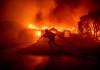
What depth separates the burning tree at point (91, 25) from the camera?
39781 mm

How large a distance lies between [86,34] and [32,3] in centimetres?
3993

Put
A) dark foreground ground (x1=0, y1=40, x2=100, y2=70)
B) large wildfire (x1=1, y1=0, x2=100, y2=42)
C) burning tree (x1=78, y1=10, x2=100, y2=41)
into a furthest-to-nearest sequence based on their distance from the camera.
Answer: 1. large wildfire (x1=1, y1=0, x2=100, y2=42)
2. burning tree (x1=78, y1=10, x2=100, y2=41)
3. dark foreground ground (x1=0, y1=40, x2=100, y2=70)

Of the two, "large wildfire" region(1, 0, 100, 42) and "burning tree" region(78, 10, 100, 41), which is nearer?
"burning tree" region(78, 10, 100, 41)

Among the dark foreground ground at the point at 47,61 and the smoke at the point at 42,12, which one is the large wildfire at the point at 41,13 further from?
the dark foreground ground at the point at 47,61

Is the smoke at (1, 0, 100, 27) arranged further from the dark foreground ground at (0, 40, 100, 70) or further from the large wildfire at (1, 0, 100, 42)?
the dark foreground ground at (0, 40, 100, 70)

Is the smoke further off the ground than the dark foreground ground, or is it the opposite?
the smoke

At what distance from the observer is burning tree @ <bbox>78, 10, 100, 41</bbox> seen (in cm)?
3978

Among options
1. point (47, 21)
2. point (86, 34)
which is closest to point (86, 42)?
point (86, 34)

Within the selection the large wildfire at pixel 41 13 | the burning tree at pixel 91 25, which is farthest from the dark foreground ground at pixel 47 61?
the large wildfire at pixel 41 13

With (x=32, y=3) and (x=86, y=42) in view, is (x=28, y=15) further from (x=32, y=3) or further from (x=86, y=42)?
(x=86, y=42)

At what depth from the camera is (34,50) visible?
24969 millimetres

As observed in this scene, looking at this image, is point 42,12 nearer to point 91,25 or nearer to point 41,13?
point 41,13

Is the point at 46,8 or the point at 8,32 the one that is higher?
the point at 46,8

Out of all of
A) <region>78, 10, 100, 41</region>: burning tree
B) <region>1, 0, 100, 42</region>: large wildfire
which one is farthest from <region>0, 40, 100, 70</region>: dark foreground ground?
<region>1, 0, 100, 42</region>: large wildfire
